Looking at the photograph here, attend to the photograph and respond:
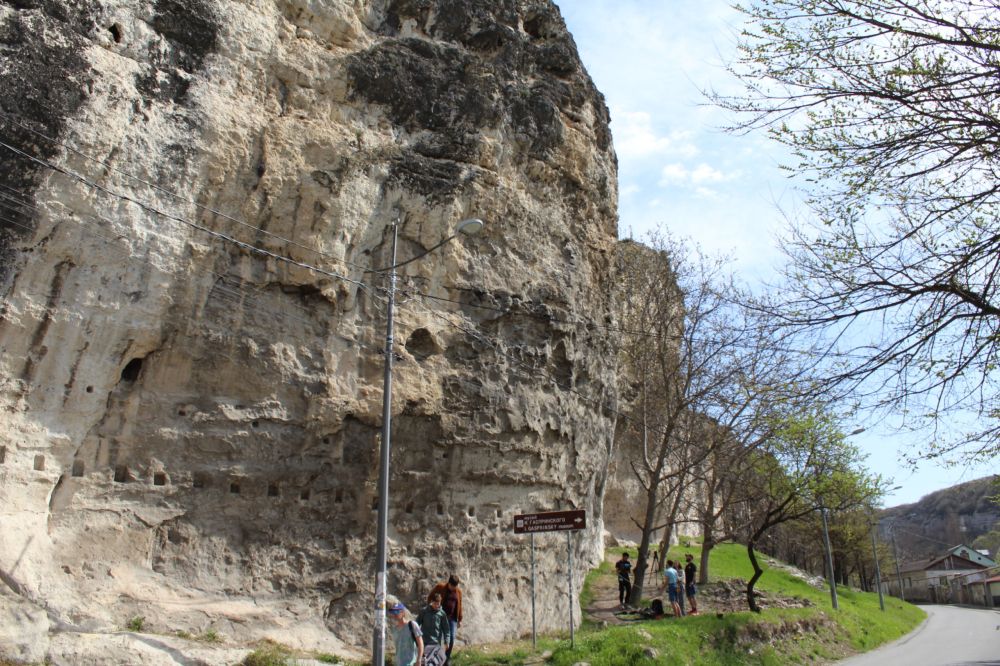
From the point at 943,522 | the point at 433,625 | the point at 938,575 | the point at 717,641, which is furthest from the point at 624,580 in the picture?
the point at 943,522

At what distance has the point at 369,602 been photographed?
13836mm

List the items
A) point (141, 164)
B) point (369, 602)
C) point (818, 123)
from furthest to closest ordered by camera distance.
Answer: point (369, 602) → point (141, 164) → point (818, 123)

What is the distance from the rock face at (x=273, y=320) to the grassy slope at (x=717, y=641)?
6.04 ft

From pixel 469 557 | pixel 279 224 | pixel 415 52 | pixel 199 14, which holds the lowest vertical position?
pixel 469 557

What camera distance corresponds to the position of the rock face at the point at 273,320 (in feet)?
37.7

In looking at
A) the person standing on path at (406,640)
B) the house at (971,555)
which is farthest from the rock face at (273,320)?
the house at (971,555)

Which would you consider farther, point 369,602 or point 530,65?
point 530,65

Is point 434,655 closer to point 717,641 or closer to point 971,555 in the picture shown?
point 717,641

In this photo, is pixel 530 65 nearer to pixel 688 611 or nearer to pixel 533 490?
pixel 533 490

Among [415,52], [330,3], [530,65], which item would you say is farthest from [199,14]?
[530,65]

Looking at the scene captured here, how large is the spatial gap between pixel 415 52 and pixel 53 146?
320 inches

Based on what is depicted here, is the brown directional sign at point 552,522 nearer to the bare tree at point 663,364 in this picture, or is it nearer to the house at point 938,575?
the bare tree at point 663,364

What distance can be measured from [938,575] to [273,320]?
80731 mm

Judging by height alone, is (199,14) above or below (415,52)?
below
